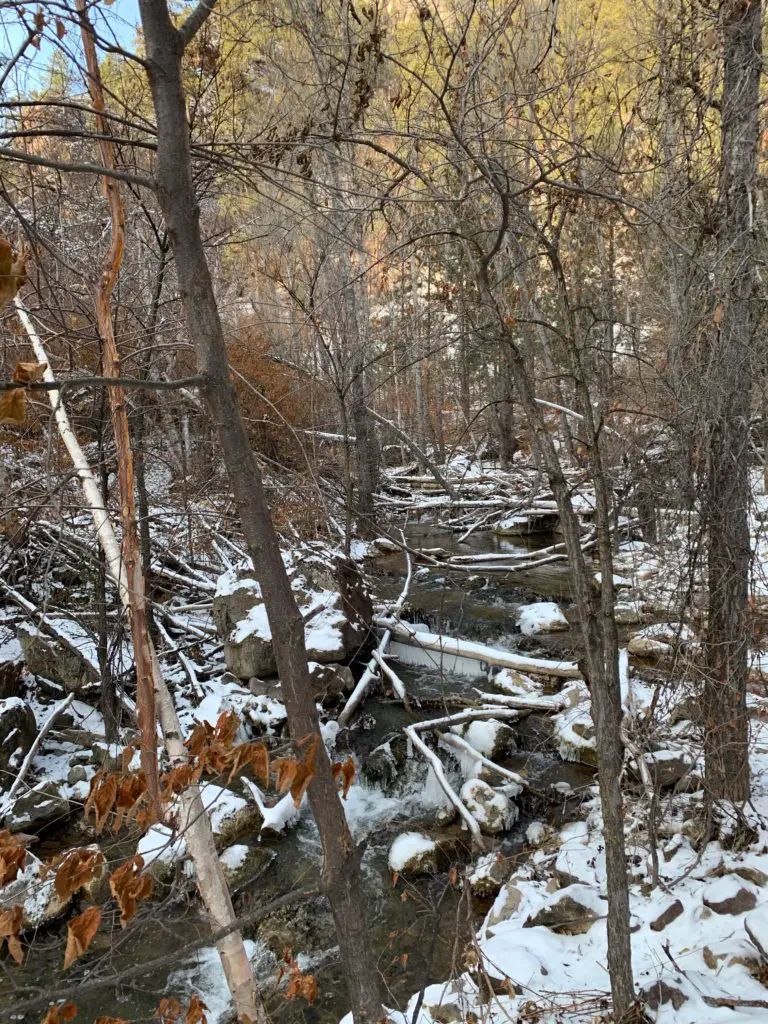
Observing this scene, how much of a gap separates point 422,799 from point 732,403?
4.47 m

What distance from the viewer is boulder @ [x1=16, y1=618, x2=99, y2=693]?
7422 millimetres

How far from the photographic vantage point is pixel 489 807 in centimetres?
586

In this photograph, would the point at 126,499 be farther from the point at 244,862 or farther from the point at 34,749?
the point at 34,749

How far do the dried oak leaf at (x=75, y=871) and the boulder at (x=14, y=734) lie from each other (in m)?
5.21

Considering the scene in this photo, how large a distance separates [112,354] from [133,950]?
14.6 ft

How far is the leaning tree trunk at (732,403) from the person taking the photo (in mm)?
3703

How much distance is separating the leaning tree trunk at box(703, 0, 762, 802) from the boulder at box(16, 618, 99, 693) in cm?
620

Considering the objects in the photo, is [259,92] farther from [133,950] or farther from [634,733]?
[133,950]

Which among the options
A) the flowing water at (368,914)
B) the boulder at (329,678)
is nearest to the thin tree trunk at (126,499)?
the flowing water at (368,914)

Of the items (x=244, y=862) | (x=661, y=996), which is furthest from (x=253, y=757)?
(x=244, y=862)

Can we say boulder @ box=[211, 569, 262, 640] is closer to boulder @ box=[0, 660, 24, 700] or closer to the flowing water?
the flowing water

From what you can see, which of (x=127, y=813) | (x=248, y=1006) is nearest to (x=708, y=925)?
(x=248, y=1006)

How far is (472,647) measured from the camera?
805 cm

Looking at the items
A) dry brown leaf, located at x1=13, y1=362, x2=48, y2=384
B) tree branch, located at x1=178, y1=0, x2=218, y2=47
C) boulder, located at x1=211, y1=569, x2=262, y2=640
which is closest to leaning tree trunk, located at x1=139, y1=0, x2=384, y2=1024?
tree branch, located at x1=178, y1=0, x2=218, y2=47
